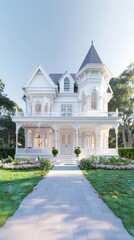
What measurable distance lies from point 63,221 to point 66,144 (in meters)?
19.1

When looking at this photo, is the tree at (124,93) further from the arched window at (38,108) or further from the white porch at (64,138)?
the arched window at (38,108)

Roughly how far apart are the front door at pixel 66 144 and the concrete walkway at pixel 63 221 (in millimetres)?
16856

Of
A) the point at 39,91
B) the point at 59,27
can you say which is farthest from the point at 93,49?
the point at 39,91

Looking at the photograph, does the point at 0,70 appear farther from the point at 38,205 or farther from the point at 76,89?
the point at 38,205

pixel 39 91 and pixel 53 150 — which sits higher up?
pixel 39 91

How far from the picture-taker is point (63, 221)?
4.19 meters

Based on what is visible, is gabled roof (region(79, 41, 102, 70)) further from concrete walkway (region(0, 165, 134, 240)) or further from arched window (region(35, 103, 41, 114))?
concrete walkway (region(0, 165, 134, 240))

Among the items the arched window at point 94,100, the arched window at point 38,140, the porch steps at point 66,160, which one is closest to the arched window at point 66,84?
the arched window at point 94,100

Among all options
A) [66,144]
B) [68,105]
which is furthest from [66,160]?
[68,105]

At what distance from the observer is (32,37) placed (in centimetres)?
2250

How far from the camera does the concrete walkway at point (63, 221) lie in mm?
3510

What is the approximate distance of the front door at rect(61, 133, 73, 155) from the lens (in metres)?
23.2

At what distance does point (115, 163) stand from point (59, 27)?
17.9 metres

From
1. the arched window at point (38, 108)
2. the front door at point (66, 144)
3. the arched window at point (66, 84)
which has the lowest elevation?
the front door at point (66, 144)
